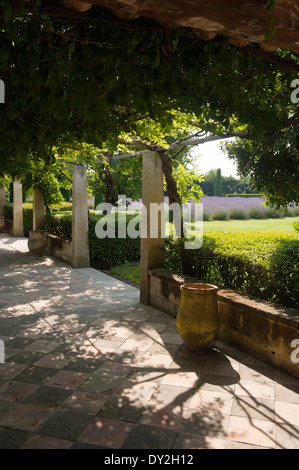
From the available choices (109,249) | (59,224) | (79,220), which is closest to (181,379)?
(79,220)

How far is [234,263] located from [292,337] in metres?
1.59

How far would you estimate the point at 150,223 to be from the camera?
6.64 meters

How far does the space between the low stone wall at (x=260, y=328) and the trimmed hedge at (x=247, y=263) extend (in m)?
0.29

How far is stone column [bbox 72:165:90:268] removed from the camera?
32.8ft

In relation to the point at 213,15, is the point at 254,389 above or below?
below

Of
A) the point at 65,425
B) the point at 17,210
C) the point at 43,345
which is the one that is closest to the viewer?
the point at 65,425

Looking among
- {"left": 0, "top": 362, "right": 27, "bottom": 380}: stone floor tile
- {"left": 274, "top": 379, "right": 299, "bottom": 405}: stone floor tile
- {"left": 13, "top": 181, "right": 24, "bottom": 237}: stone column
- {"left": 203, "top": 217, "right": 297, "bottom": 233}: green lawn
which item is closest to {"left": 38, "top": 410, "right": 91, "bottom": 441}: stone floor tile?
{"left": 0, "top": 362, "right": 27, "bottom": 380}: stone floor tile

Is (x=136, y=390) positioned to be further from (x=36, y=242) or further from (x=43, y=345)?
(x=36, y=242)

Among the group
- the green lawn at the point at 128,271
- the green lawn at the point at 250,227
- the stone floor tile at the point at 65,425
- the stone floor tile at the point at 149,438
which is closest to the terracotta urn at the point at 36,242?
the green lawn at the point at 128,271

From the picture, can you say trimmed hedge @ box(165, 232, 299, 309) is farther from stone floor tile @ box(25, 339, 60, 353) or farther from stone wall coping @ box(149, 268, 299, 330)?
stone floor tile @ box(25, 339, 60, 353)

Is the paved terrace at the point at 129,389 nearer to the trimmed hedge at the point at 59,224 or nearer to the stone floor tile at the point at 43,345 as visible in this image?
the stone floor tile at the point at 43,345

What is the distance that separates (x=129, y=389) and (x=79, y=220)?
22.9 feet

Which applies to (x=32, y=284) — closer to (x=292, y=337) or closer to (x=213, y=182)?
(x=292, y=337)
